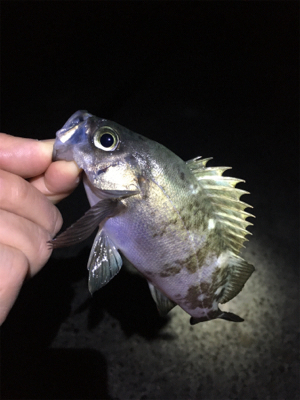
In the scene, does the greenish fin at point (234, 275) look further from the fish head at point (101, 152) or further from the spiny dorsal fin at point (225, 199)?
the fish head at point (101, 152)

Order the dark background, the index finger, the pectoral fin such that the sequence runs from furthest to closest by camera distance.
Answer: the dark background → the index finger → the pectoral fin

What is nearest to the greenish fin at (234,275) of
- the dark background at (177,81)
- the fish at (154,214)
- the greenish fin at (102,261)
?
the fish at (154,214)

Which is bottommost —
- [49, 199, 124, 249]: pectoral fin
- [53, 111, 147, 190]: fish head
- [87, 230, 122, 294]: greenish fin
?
[87, 230, 122, 294]: greenish fin

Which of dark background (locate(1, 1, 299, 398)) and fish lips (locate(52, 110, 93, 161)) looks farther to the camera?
dark background (locate(1, 1, 299, 398))

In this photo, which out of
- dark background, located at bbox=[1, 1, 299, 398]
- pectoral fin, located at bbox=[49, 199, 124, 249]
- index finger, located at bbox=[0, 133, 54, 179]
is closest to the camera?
pectoral fin, located at bbox=[49, 199, 124, 249]

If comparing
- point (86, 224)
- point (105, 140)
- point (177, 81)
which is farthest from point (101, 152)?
point (177, 81)

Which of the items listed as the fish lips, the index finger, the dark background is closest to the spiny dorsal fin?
the fish lips

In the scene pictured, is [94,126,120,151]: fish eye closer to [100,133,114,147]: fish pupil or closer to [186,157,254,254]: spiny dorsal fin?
[100,133,114,147]: fish pupil
